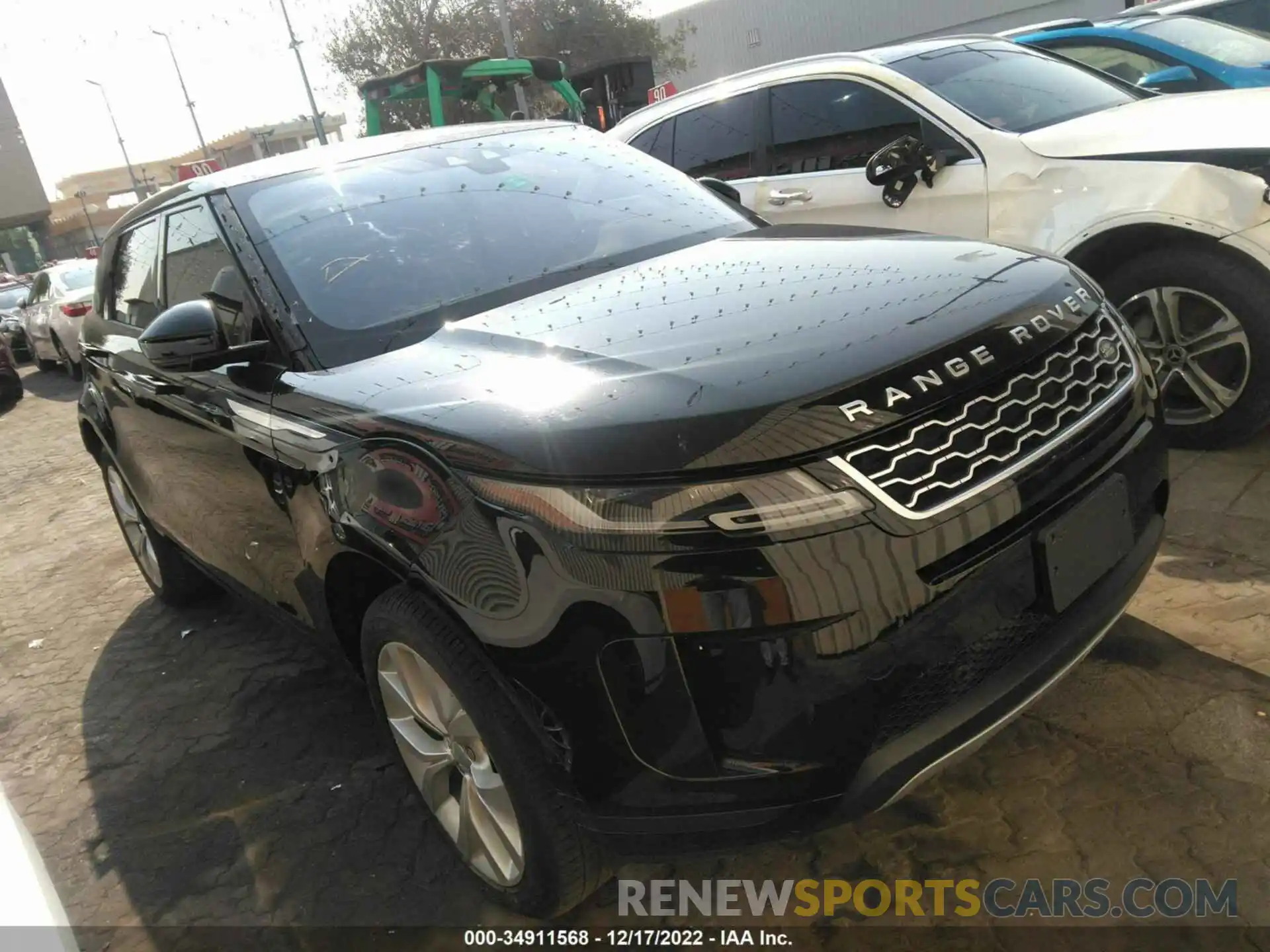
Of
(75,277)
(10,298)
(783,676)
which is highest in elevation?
(783,676)

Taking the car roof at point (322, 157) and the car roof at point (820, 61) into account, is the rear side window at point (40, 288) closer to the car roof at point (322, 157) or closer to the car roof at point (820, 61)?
the car roof at point (820, 61)

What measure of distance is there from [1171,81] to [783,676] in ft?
17.4

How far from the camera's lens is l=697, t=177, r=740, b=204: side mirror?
11.5 feet

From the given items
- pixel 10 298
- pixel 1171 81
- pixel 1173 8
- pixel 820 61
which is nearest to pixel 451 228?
pixel 820 61

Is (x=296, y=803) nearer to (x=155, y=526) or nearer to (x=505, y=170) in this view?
(x=155, y=526)

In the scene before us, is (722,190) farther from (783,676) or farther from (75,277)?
(75,277)

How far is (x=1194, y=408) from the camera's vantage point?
3830 millimetres

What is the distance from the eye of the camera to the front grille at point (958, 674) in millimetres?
1656

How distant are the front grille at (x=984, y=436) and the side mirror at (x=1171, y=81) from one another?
4.23 metres

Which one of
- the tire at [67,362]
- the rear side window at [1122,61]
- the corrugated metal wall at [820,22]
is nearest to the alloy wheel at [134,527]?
the rear side window at [1122,61]

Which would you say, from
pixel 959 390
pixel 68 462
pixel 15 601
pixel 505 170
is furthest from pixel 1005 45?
pixel 68 462

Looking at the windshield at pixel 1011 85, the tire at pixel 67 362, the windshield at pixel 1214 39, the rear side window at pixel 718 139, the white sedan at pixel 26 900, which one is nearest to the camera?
the white sedan at pixel 26 900

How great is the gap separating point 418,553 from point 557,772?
0.50 meters

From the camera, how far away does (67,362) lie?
12586 millimetres
